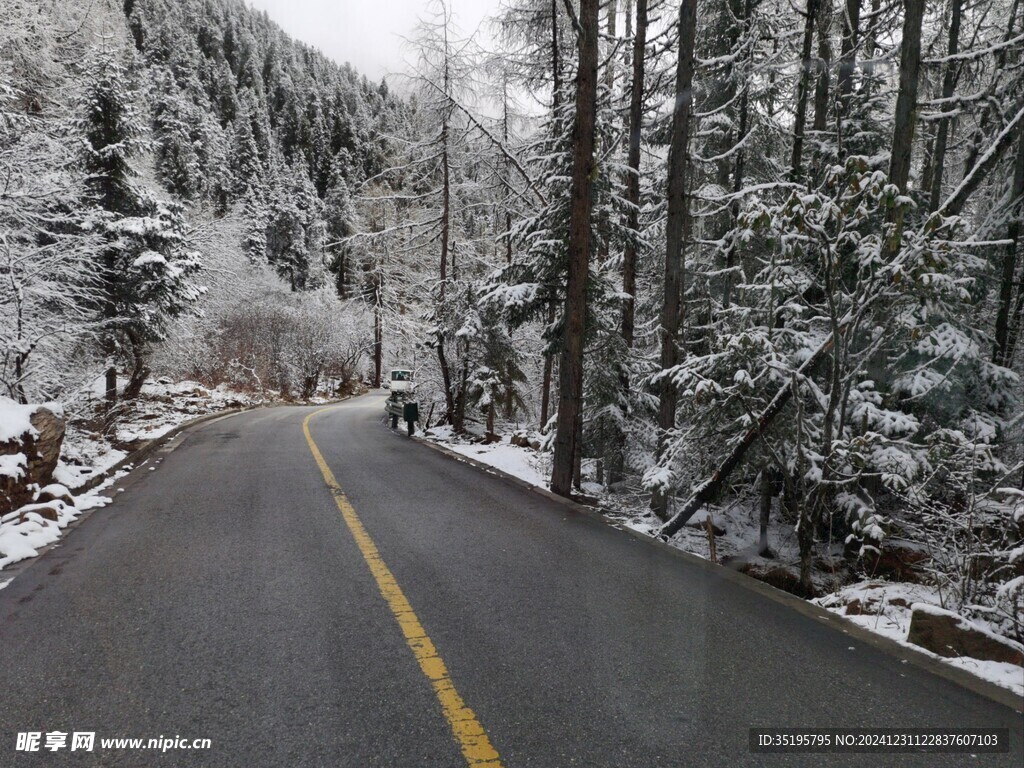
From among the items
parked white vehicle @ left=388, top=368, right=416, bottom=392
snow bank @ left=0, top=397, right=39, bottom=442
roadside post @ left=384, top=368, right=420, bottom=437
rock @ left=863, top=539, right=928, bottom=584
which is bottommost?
rock @ left=863, top=539, right=928, bottom=584

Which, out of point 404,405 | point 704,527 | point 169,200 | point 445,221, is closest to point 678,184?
point 704,527

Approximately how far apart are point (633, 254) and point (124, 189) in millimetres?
16193

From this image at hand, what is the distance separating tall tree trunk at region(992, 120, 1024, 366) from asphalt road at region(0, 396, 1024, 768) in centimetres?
966

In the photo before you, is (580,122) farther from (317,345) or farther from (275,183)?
(275,183)

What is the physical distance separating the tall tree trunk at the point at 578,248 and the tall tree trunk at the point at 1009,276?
304 inches

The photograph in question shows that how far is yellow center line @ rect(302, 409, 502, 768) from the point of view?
2713 millimetres

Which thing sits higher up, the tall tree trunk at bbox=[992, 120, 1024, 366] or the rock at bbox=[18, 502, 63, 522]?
the tall tree trunk at bbox=[992, 120, 1024, 366]

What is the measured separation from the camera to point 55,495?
7.36 metres

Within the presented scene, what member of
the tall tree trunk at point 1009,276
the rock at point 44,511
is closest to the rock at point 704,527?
the tall tree trunk at point 1009,276

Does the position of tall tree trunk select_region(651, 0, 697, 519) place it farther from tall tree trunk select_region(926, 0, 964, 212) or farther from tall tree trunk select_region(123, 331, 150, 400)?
tall tree trunk select_region(123, 331, 150, 400)

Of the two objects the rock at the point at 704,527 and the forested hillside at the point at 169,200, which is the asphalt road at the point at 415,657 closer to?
the rock at the point at 704,527

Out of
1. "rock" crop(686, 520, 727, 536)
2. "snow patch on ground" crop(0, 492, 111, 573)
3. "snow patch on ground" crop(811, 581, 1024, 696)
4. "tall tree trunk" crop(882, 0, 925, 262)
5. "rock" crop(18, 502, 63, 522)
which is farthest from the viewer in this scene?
"rock" crop(686, 520, 727, 536)

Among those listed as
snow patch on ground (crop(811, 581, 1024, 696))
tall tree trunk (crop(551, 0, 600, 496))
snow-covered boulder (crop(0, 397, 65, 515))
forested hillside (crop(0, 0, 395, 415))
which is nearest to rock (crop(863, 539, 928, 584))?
snow patch on ground (crop(811, 581, 1024, 696))

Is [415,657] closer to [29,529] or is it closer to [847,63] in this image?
[29,529]
